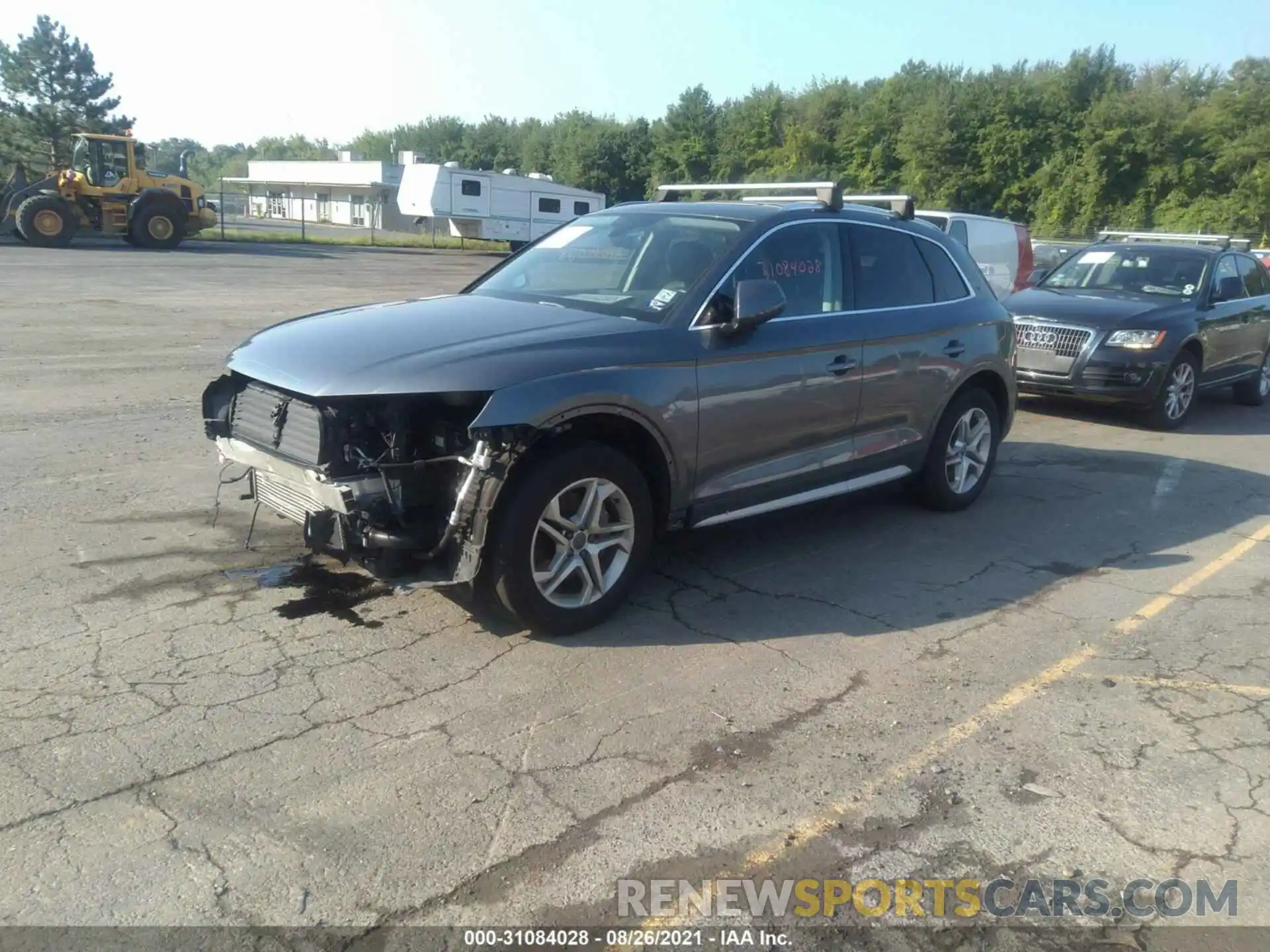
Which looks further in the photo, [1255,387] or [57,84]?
[57,84]

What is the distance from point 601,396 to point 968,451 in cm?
348

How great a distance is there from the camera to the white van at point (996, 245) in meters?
15.5

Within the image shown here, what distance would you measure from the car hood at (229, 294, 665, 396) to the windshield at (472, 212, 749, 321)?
23 cm

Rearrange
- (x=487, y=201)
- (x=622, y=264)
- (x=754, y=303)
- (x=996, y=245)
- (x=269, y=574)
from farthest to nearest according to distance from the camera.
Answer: (x=487, y=201) → (x=996, y=245) → (x=622, y=264) → (x=269, y=574) → (x=754, y=303)

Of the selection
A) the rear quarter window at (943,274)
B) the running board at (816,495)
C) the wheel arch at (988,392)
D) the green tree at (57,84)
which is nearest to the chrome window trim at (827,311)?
the rear quarter window at (943,274)

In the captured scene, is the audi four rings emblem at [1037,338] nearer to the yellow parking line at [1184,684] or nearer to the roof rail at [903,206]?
the roof rail at [903,206]

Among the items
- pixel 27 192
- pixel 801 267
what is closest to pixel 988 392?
pixel 801 267

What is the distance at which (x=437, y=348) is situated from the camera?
4.47 meters

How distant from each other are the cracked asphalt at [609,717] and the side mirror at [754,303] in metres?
1.38

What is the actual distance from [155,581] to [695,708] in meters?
2.75

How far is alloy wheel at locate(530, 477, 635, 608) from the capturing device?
457cm

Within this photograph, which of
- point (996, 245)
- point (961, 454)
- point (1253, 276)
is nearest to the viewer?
point (961, 454)

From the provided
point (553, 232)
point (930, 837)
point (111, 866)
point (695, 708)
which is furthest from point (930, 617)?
point (111, 866)

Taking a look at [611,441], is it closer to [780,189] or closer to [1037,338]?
[780,189]
